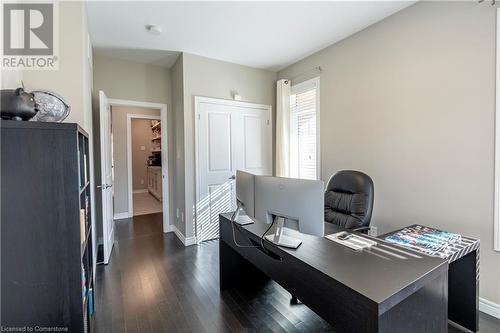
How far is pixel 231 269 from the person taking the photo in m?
2.30

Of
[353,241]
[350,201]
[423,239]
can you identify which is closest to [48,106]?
[353,241]

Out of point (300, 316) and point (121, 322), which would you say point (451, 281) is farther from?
point (121, 322)

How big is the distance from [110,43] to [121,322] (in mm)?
3161

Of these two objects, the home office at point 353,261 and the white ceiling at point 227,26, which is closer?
the home office at point 353,261

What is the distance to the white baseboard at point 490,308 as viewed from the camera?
1904 mm

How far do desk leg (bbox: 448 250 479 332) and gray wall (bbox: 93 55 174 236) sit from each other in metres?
3.67

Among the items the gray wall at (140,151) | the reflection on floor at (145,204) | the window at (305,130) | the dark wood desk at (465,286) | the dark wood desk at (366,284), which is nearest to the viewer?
the dark wood desk at (366,284)

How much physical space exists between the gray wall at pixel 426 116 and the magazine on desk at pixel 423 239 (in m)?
0.39

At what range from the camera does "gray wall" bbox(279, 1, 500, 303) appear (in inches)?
76.5

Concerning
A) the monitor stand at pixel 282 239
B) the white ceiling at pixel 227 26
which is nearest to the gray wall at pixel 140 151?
the white ceiling at pixel 227 26

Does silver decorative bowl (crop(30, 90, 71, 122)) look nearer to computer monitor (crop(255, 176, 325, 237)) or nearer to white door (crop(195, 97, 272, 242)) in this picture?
computer monitor (crop(255, 176, 325, 237))

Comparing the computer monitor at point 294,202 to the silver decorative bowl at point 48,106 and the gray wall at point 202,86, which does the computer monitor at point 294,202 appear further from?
the gray wall at point 202,86

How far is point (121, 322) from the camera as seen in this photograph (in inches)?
73.4

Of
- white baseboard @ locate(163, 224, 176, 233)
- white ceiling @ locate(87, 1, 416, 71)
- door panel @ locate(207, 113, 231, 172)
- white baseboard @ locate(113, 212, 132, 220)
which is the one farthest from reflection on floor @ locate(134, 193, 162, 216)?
white ceiling @ locate(87, 1, 416, 71)
